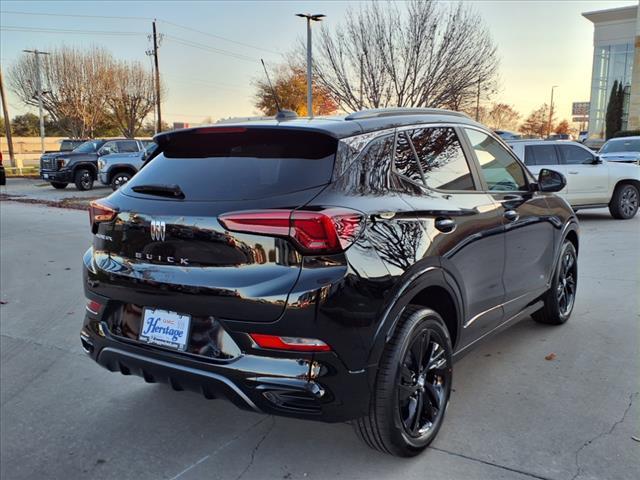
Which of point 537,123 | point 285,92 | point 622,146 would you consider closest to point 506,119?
point 537,123

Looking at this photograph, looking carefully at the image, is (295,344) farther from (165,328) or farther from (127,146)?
(127,146)

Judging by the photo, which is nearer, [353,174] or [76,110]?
[353,174]

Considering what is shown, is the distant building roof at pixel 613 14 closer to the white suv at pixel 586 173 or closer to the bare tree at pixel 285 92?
the bare tree at pixel 285 92

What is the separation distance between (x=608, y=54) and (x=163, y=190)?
52794 mm

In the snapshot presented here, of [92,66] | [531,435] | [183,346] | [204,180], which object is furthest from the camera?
[92,66]

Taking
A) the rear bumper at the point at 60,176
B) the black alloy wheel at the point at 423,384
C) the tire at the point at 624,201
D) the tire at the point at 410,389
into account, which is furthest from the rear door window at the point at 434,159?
the rear bumper at the point at 60,176

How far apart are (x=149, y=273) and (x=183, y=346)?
393mm

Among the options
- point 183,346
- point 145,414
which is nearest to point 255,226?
point 183,346

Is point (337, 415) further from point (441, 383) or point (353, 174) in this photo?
point (353, 174)

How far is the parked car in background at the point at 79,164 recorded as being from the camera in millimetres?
20969

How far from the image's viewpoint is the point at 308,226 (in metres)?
2.36

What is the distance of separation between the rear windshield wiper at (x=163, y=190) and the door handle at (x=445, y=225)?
1.33 meters

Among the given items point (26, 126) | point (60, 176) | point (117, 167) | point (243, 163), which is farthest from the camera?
point (26, 126)

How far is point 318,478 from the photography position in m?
2.71
